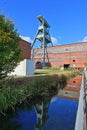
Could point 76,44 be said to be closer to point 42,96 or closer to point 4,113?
point 42,96

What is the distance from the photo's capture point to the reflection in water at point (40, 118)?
816 centimetres

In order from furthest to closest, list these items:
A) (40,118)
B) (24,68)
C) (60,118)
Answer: (24,68) < (40,118) < (60,118)

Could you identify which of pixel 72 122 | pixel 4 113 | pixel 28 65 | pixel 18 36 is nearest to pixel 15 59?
pixel 18 36

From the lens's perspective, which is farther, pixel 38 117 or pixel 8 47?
pixel 8 47

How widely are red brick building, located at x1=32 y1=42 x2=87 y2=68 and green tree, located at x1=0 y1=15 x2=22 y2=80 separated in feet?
196

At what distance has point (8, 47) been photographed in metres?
10.5

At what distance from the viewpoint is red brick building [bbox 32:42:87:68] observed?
6981 cm

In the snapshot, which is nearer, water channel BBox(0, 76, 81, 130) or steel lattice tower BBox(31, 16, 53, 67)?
water channel BBox(0, 76, 81, 130)

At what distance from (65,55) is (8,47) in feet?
212

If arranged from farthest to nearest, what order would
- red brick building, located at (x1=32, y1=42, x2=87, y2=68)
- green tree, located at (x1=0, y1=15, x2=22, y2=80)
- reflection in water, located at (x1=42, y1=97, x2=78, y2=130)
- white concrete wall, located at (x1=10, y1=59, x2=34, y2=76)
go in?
red brick building, located at (x1=32, y1=42, x2=87, y2=68) → white concrete wall, located at (x1=10, y1=59, x2=34, y2=76) → green tree, located at (x1=0, y1=15, x2=22, y2=80) → reflection in water, located at (x1=42, y1=97, x2=78, y2=130)

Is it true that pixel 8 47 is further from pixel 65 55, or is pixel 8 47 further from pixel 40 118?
pixel 65 55

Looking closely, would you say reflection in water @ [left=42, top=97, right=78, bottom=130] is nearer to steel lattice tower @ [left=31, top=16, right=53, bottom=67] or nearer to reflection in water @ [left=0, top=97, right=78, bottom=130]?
reflection in water @ [left=0, top=97, right=78, bottom=130]

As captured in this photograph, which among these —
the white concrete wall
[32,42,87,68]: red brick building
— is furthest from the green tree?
[32,42,87,68]: red brick building

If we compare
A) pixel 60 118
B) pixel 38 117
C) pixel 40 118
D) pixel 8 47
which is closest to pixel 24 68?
pixel 8 47
